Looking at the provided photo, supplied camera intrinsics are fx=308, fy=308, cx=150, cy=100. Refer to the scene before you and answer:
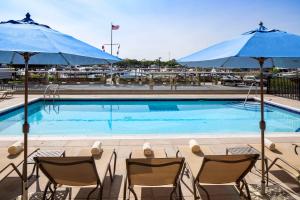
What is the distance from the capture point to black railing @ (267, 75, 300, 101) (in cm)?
1395

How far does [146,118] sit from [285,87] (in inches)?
293

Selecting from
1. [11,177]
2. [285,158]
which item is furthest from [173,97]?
[11,177]

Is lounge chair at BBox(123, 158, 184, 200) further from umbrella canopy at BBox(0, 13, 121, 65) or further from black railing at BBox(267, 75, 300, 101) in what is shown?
black railing at BBox(267, 75, 300, 101)

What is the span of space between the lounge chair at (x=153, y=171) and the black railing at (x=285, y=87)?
466 inches

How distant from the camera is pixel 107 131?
9969mm

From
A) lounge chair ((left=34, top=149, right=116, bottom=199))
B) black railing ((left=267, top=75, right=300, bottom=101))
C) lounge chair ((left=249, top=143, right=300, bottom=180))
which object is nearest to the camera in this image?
lounge chair ((left=34, top=149, right=116, bottom=199))

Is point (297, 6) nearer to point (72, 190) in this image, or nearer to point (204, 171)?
point (204, 171)

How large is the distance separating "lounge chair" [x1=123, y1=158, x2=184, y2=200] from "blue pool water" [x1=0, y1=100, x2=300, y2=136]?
490 centimetres

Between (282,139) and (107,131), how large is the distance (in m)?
5.30

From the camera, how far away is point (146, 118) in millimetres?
11961

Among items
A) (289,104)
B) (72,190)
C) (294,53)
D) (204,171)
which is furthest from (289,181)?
(289,104)

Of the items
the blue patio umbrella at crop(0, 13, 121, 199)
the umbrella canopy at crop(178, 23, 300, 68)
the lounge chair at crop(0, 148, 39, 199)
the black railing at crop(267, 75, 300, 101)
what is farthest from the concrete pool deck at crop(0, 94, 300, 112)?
the blue patio umbrella at crop(0, 13, 121, 199)

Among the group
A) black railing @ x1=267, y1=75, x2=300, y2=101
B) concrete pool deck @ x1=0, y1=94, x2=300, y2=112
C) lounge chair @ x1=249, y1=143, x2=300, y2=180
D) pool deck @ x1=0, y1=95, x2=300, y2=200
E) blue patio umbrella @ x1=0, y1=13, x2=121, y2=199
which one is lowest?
pool deck @ x1=0, y1=95, x2=300, y2=200

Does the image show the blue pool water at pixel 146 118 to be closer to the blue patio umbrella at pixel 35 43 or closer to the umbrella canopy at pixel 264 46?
the umbrella canopy at pixel 264 46
